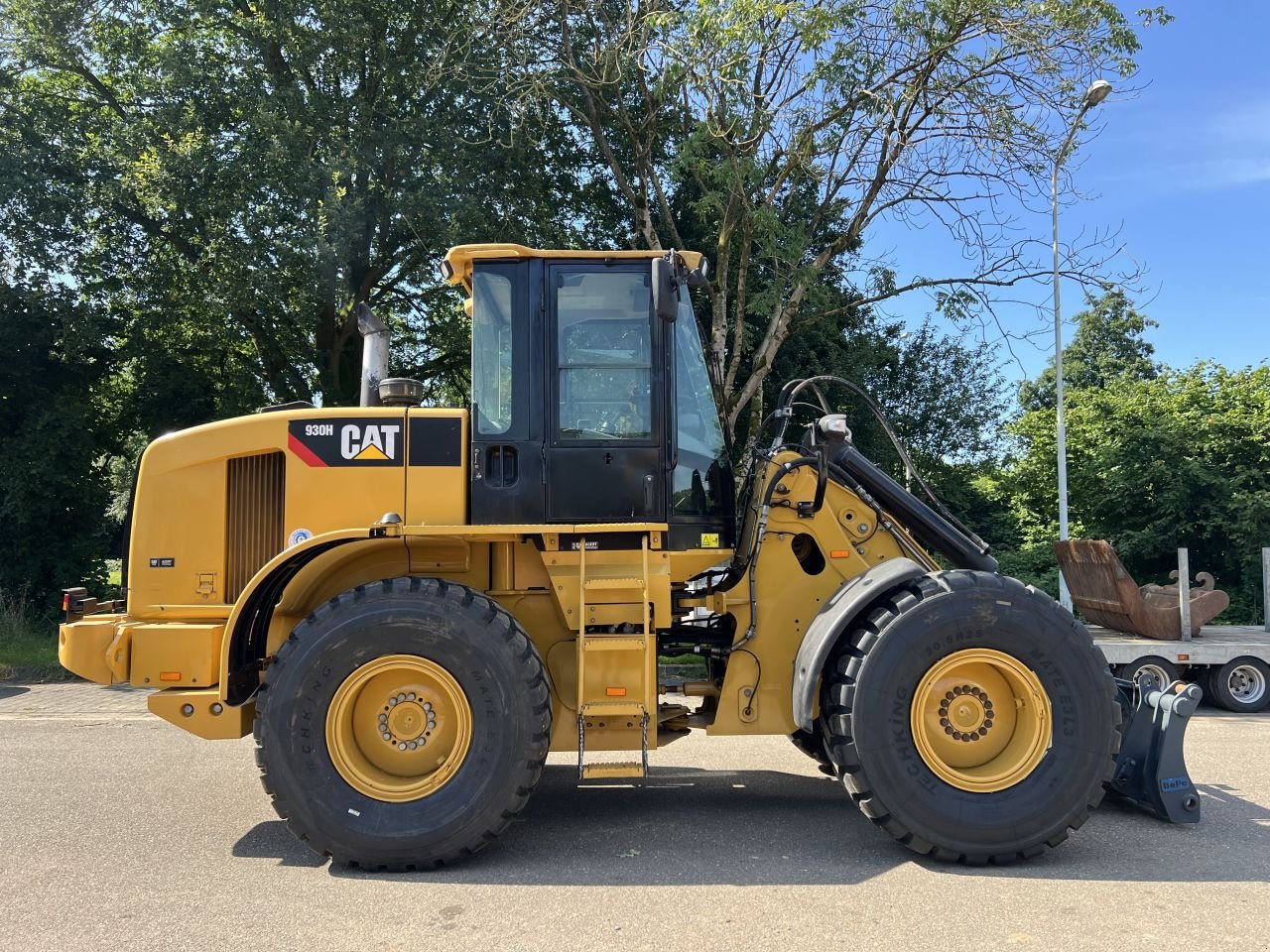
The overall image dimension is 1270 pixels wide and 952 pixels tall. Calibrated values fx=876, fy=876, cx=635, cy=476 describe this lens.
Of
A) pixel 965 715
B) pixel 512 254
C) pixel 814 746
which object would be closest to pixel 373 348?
pixel 512 254

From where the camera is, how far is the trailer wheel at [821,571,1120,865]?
405 centimetres

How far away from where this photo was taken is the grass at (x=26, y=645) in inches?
392

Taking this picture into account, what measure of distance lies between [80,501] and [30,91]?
607 cm

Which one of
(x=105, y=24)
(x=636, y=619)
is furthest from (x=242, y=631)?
(x=105, y=24)

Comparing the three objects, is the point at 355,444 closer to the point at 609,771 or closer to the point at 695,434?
the point at 695,434

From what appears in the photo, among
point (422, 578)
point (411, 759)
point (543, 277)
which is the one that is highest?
point (543, 277)

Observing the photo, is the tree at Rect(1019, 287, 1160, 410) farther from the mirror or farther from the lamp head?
the mirror

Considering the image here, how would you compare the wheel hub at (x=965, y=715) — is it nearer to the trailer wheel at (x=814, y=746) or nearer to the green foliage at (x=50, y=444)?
the trailer wheel at (x=814, y=746)

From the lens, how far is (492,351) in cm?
457

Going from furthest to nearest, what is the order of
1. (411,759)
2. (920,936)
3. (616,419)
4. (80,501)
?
(80,501), (616,419), (411,759), (920,936)

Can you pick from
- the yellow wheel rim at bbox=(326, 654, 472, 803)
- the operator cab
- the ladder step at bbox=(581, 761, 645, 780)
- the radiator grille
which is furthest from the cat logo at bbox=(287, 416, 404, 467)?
the ladder step at bbox=(581, 761, 645, 780)

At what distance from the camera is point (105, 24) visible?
12492mm

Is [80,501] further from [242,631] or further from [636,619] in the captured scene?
[636,619]

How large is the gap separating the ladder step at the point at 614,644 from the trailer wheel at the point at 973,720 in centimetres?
98
